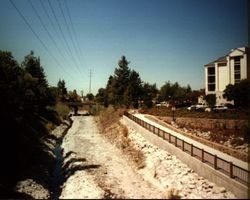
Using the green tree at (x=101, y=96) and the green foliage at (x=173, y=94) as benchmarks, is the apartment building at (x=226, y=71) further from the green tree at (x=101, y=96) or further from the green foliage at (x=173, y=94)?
the green tree at (x=101, y=96)

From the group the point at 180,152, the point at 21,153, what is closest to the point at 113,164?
the point at 180,152

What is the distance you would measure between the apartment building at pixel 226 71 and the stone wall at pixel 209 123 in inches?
1250

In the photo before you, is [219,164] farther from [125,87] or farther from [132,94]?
[125,87]

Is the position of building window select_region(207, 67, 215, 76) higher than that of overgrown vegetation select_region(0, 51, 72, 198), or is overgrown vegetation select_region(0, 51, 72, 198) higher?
building window select_region(207, 67, 215, 76)

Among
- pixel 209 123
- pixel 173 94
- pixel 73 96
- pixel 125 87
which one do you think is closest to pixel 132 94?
pixel 125 87

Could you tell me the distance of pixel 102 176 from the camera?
25734 millimetres

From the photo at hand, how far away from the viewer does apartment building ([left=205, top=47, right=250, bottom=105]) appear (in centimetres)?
7238

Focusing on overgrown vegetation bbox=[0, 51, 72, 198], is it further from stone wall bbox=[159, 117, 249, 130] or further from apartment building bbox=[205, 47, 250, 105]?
apartment building bbox=[205, 47, 250, 105]

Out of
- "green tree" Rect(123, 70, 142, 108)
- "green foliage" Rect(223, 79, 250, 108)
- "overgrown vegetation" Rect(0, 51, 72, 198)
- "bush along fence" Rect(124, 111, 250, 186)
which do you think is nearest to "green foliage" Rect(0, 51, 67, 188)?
"overgrown vegetation" Rect(0, 51, 72, 198)

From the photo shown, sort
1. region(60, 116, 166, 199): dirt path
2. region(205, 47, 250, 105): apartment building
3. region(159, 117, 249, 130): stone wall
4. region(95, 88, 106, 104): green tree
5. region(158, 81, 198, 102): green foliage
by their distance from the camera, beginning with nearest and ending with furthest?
region(60, 116, 166, 199): dirt path < region(159, 117, 249, 130): stone wall < region(205, 47, 250, 105): apartment building < region(158, 81, 198, 102): green foliage < region(95, 88, 106, 104): green tree

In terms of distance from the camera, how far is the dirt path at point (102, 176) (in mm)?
21172

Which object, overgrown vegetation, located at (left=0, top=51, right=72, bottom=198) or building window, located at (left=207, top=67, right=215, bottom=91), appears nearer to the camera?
overgrown vegetation, located at (left=0, top=51, right=72, bottom=198)

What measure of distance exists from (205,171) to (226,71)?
6286 cm

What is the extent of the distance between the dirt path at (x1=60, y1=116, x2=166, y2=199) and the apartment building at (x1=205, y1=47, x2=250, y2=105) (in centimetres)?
4805
